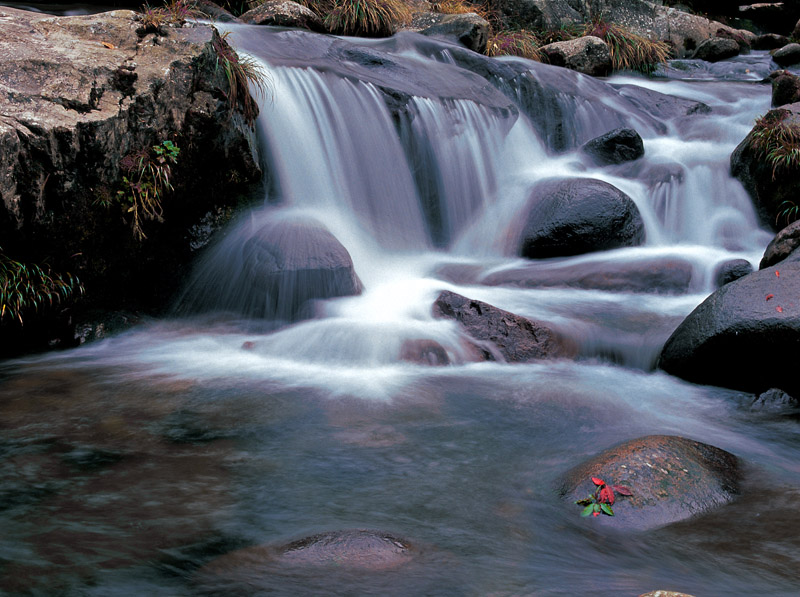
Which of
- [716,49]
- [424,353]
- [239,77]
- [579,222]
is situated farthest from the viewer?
[716,49]

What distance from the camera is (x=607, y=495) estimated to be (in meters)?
3.09

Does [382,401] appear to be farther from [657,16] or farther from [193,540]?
[657,16]

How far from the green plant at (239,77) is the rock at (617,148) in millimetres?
4441

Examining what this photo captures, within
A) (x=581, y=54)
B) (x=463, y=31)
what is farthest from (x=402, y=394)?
(x=581, y=54)

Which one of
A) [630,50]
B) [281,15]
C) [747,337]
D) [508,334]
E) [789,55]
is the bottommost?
[508,334]

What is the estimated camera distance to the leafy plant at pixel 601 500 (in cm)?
303

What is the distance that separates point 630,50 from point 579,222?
7241 millimetres

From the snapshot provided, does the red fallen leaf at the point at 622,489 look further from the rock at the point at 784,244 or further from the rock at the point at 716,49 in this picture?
the rock at the point at 716,49

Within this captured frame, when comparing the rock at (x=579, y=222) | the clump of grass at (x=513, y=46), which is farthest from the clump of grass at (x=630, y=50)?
the rock at (x=579, y=222)

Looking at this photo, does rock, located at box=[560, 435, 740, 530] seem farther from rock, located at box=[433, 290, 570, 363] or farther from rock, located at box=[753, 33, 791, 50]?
rock, located at box=[753, 33, 791, 50]

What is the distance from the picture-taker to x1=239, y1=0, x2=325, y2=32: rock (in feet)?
31.5

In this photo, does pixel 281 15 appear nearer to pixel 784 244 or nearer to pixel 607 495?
pixel 784 244

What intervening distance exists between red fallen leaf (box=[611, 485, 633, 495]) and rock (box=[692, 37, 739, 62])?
13.9 meters

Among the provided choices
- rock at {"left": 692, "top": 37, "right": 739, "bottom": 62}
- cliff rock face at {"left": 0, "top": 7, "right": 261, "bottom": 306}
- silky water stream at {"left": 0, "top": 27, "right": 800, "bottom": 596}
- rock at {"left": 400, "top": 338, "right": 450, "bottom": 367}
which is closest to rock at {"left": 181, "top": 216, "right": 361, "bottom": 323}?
silky water stream at {"left": 0, "top": 27, "right": 800, "bottom": 596}
